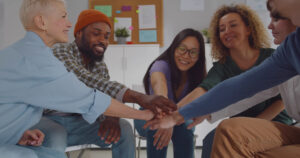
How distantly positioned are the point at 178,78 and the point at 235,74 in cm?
40

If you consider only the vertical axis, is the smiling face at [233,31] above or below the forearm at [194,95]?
above

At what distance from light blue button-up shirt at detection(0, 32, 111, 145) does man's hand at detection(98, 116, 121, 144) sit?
439mm

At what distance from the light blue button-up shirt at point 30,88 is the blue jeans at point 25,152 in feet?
0.24

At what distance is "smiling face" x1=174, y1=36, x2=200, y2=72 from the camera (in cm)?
177

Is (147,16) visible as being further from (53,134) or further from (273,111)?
(53,134)

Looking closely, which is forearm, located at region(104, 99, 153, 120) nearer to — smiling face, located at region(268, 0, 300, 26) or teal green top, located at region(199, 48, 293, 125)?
teal green top, located at region(199, 48, 293, 125)

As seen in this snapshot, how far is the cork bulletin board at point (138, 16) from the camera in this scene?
362 cm

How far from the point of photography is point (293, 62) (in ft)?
3.55

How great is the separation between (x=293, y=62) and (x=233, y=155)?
0.46 metres

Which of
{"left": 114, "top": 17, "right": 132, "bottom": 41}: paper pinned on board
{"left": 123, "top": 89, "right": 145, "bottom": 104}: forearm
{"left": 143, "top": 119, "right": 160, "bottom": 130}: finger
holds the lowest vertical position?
{"left": 143, "top": 119, "right": 160, "bottom": 130}: finger

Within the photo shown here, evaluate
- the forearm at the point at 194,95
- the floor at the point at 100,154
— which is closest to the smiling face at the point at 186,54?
the forearm at the point at 194,95

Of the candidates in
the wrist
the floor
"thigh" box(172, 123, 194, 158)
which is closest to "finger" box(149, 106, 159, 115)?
the wrist

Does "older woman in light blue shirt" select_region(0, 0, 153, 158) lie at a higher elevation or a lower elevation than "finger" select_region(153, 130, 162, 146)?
higher

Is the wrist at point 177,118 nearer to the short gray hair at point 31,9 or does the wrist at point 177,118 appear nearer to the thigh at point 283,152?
the thigh at point 283,152
